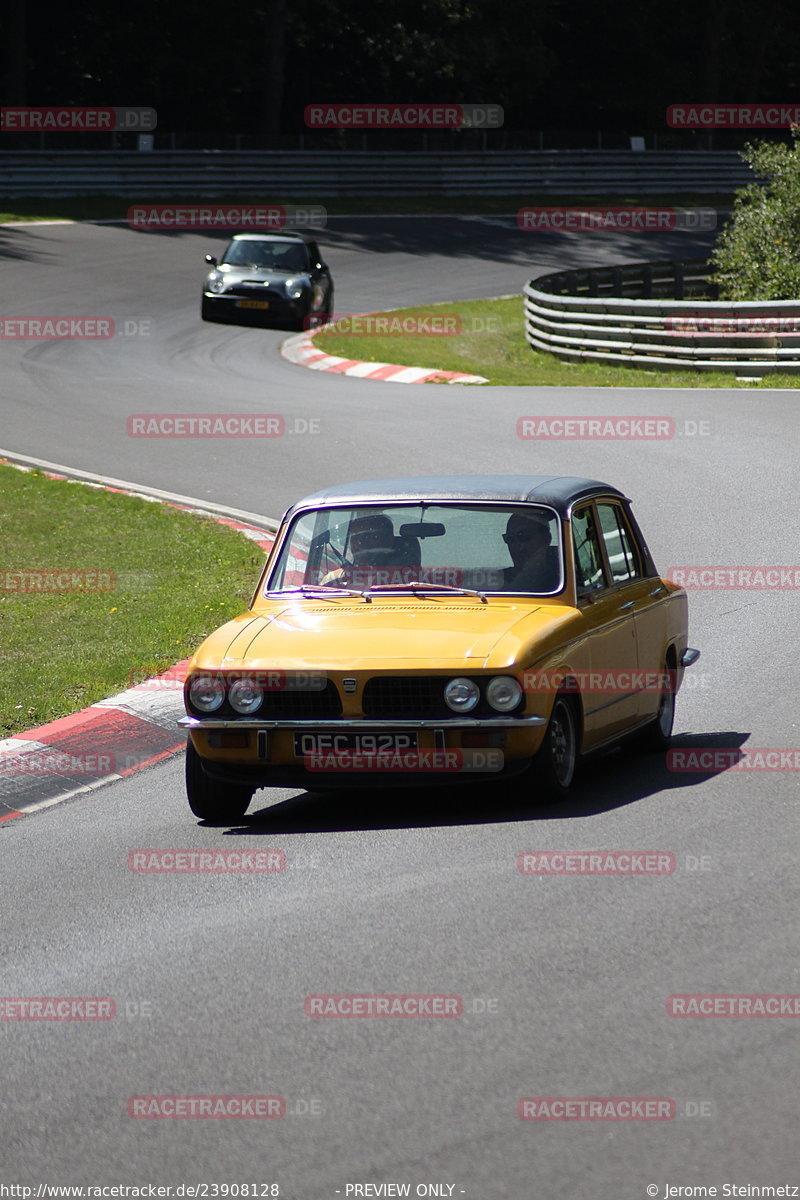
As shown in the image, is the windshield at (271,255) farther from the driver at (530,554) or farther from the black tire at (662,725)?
the driver at (530,554)

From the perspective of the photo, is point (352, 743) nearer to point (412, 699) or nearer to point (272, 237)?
point (412, 699)

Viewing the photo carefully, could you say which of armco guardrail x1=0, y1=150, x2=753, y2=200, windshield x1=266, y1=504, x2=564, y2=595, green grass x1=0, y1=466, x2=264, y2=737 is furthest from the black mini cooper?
windshield x1=266, y1=504, x2=564, y2=595

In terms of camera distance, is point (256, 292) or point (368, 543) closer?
point (368, 543)

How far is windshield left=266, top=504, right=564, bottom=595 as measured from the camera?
8.28 meters

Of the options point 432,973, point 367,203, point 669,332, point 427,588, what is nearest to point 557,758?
point 427,588

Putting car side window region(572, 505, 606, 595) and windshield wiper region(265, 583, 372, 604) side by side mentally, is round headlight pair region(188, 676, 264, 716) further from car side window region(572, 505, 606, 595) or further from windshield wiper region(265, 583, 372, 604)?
car side window region(572, 505, 606, 595)

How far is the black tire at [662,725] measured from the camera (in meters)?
8.84

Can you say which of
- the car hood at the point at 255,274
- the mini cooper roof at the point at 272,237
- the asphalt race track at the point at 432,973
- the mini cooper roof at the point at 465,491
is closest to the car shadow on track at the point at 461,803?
the asphalt race track at the point at 432,973

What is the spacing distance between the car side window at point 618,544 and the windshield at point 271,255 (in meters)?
22.6

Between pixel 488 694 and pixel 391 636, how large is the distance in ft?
1.94

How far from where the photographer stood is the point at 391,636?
756 centimetres

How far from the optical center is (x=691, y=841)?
6902mm

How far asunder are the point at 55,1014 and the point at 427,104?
58824 millimetres

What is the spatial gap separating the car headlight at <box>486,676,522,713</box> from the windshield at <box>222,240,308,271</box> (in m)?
24.5
